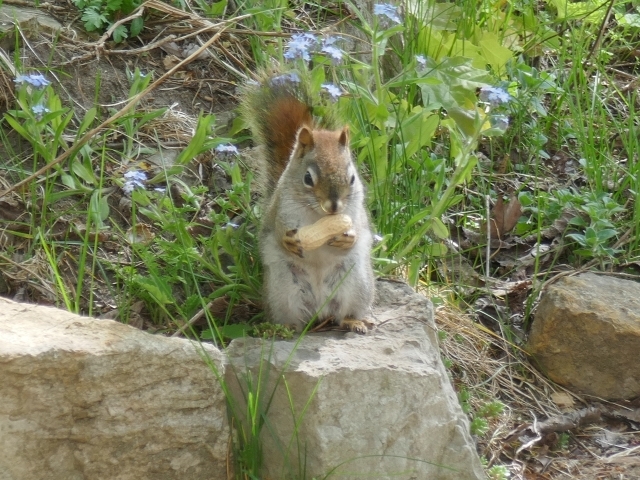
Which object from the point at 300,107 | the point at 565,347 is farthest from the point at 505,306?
the point at 300,107

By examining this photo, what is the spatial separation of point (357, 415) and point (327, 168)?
2.23ft

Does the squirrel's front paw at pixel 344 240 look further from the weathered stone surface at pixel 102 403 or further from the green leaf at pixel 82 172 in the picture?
the green leaf at pixel 82 172

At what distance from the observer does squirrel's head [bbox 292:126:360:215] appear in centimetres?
241

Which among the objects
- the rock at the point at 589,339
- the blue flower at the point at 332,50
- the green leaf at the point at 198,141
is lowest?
the rock at the point at 589,339

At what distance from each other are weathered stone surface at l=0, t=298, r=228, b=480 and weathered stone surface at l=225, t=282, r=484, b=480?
129 millimetres

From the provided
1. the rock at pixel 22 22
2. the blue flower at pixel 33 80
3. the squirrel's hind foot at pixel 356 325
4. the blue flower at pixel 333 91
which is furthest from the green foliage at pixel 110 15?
the squirrel's hind foot at pixel 356 325

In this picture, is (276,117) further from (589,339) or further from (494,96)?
(589,339)

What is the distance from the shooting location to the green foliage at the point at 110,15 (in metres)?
3.50

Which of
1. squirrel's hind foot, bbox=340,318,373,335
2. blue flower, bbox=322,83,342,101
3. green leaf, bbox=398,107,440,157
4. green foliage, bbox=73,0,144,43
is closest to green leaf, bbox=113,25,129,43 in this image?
green foliage, bbox=73,0,144,43

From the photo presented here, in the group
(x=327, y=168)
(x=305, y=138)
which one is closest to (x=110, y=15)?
(x=305, y=138)

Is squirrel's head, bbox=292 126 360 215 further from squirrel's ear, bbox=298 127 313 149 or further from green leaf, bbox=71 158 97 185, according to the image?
green leaf, bbox=71 158 97 185

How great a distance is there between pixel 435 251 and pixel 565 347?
53cm

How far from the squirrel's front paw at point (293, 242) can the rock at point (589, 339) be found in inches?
37.9

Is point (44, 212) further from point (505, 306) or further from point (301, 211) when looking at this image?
point (505, 306)
